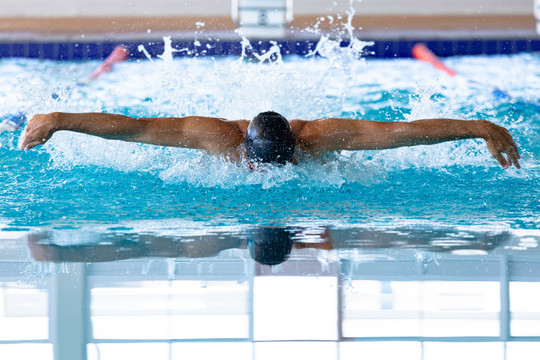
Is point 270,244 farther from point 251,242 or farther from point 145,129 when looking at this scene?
point 145,129

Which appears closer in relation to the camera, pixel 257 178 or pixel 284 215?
pixel 284 215

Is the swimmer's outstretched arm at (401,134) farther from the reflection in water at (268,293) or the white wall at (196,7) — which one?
the white wall at (196,7)

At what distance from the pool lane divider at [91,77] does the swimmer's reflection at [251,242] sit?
192 centimetres

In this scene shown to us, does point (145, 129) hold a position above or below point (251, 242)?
above

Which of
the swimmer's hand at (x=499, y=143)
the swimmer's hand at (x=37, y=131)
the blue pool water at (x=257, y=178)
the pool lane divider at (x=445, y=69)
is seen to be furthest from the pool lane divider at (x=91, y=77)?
the pool lane divider at (x=445, y=69)

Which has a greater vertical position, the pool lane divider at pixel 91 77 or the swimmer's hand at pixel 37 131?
the pool lane divider at pixel 91 77

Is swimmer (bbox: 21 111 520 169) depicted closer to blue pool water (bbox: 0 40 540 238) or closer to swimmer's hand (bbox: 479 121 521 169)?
swimmer's hand (bbox: 479 121 521 169)

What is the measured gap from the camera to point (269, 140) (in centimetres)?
269

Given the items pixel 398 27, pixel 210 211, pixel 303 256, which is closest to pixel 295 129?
pixel 210 211

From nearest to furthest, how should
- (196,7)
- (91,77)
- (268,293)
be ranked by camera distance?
1. (268,293)
2. (91,77)
3. (196,7)

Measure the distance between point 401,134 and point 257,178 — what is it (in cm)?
62

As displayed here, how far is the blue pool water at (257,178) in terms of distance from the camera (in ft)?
8.55

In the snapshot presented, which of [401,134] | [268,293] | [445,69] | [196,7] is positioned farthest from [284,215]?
[196,7]

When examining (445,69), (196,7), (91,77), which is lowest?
(91,77)
